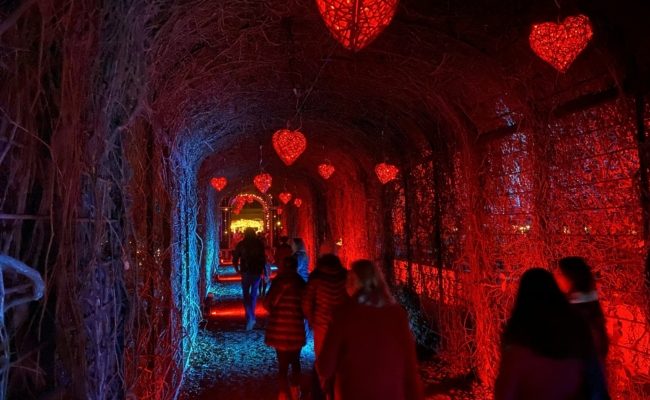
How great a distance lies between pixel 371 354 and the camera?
8.71 ft

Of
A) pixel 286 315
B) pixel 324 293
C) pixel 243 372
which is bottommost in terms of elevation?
pixel 243 372

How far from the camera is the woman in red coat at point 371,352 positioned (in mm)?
2658

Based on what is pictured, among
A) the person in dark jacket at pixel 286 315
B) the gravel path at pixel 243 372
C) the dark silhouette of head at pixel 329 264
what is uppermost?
the dark silhouette of head at pixel 329 264

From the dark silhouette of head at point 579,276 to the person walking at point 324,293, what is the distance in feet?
5.53

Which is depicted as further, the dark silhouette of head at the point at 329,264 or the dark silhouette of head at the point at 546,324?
the dark silhouette of head at the point at 329,264

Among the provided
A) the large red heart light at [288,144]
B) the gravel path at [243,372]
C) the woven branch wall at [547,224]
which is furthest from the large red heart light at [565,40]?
the gravel path at [243,372]

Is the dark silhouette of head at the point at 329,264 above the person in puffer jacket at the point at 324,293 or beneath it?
above

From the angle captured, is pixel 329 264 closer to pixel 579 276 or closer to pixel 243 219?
pixel 579 276

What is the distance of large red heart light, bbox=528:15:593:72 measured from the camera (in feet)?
10.8

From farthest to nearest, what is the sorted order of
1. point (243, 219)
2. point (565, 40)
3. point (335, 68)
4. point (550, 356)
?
point (243, 219) → point (335, 68) → point (565, 40) → point (550, 356)

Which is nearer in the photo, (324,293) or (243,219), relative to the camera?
(324,293)

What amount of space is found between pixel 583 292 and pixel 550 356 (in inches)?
45.6

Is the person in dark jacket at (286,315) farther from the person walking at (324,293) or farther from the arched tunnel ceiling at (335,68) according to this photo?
the arched tunnel ceiling at (335,68)

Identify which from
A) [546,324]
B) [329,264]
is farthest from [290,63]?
[546,324]
